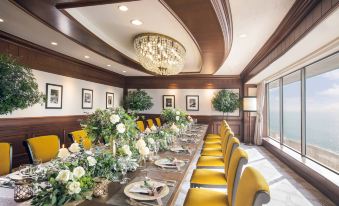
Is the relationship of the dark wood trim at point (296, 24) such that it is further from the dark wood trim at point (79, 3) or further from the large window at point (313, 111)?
the dark wood trim at point (79, 3)

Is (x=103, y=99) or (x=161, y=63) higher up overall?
(x=161, y=63)

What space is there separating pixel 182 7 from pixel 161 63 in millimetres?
1800

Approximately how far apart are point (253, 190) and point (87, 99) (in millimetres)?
5641

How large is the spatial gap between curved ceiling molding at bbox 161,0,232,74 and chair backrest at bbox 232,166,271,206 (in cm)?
186

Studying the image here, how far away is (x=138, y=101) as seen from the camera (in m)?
7.66

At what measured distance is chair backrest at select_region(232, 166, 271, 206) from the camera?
1096 millimetres

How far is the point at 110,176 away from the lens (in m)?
1.52

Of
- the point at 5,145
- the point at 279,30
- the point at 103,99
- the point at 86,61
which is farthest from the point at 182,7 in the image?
the point at 103,99

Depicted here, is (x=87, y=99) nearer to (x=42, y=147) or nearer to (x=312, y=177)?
(x=42, y=147)

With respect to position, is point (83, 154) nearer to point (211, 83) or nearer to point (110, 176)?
point (110, 176)

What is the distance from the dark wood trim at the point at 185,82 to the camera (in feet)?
25.8

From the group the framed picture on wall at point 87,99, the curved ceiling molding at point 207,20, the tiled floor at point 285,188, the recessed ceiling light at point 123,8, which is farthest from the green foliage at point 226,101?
the recessed ceiling light at point 123,8

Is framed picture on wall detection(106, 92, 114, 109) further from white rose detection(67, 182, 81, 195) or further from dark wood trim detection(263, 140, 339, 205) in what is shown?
white rose detection(67, 182, 81, 195)

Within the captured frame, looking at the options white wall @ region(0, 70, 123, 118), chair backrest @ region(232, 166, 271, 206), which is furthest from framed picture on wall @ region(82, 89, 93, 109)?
chair backrest @ region(232, 166, 271, 206)
